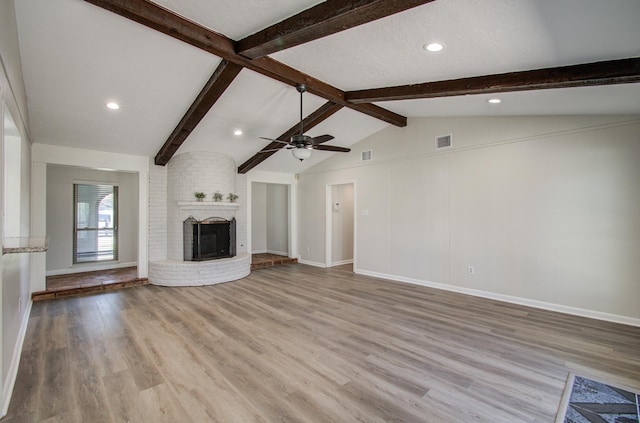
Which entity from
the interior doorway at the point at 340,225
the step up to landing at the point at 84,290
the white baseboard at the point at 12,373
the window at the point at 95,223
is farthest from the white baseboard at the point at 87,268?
the interior doorway at the point at 340,225

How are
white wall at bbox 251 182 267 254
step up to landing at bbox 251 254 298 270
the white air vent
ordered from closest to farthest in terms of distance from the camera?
the white air vent < step up to landing at bbox 251 254 298 270 < white wall at bbox 251 182 267 254

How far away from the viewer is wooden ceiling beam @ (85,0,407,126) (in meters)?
2.63

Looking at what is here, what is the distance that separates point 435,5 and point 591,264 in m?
4.04

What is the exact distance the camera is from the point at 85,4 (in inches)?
103

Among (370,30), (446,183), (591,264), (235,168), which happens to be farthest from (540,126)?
(235,168)

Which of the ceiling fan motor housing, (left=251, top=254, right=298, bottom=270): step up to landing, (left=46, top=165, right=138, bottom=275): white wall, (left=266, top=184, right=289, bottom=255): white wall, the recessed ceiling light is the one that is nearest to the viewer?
the recessed ceiling light

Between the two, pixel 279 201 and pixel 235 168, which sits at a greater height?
pixel 235 168

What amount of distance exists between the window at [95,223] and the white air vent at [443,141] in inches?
291

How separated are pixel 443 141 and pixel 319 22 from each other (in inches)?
149

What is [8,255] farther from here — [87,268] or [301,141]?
[87,268]

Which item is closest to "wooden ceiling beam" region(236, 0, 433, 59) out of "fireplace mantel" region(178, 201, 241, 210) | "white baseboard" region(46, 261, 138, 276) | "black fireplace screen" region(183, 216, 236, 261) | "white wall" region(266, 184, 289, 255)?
"fireplace mantel" region(178, 201, 241, 210)

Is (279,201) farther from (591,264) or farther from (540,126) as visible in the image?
(591,264)

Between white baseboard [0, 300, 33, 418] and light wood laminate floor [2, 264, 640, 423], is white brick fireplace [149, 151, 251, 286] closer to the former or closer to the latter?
light wood laminate floor [2, 264, 640, 423]

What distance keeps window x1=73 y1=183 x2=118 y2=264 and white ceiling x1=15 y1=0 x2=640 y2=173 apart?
208 centimetres
